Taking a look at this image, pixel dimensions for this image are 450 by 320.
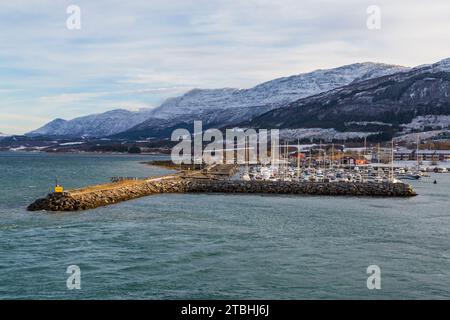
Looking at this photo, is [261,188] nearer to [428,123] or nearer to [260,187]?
[260,187]

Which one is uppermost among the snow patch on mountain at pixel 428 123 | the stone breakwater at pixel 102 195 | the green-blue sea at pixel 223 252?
the snow patch on mountain at pixel 428 123

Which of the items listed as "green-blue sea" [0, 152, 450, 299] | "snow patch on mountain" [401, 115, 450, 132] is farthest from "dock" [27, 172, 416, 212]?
"snow patch on mountain" [401, 115, 450, 132]

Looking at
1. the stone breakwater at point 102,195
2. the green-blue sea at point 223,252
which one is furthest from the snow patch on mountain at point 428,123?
the green-blue sea at point 223,252

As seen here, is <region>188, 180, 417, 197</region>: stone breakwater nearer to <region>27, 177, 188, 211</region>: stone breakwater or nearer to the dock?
the dock

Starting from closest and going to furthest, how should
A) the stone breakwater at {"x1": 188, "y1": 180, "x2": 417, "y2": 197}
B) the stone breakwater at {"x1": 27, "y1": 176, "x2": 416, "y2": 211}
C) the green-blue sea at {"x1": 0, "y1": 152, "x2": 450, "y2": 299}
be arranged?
the green-blue sea at {"x1": 0, "y1": 152, "x2": 450, "y2": 299}
the stone breakwater at {"x1": 27, "y1": 176, "x2": 416, "y2": 211}
the stone breakwater at {"x1": 188, "y1": 180, "x2": 417, "y2": 197}

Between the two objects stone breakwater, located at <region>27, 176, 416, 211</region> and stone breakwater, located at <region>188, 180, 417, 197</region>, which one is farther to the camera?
stone breakwater, located at <region>188, 180, 417, 197</region>

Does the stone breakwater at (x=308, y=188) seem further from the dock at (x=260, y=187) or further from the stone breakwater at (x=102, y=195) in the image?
the stone breakwater at (x=102, y=195)

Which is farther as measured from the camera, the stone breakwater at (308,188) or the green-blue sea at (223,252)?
the stone breakwater at (308,188)

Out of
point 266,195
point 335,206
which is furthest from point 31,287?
point 266,195
